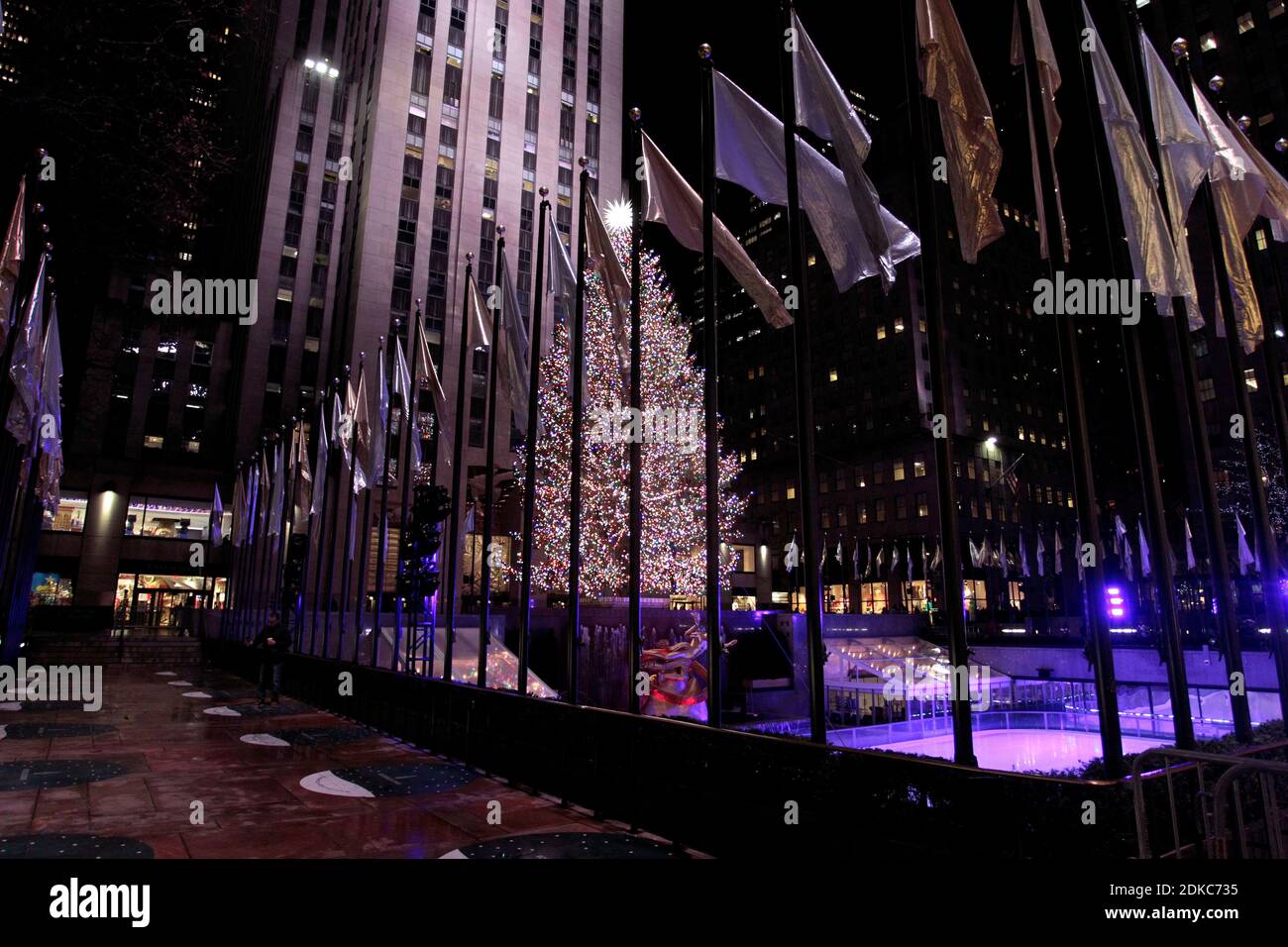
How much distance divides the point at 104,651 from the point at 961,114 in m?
43.6

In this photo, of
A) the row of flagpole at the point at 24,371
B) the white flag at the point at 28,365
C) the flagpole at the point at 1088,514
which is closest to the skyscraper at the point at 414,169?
the row of flagpole at the point at 24,371

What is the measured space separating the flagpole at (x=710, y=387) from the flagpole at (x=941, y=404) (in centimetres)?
141

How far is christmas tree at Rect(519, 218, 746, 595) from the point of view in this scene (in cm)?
3241

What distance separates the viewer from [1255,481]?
10.4 metres

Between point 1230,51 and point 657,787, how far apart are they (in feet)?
295

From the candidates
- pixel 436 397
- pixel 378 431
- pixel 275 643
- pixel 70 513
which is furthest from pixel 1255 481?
pixel 70 513

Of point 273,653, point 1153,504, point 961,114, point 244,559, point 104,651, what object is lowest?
point 104,651

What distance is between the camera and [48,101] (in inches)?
421

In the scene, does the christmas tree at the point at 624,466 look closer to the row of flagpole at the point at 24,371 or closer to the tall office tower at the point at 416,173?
the row of flagpole at the point at 24,371

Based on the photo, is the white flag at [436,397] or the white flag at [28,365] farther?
the white flag at [436,397]

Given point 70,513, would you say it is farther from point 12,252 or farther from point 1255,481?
point 1255,481

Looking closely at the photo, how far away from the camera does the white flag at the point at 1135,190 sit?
27.8 ft

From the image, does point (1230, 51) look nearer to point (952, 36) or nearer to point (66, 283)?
point (952, 36)

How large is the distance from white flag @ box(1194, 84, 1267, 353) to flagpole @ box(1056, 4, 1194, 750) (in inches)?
102
